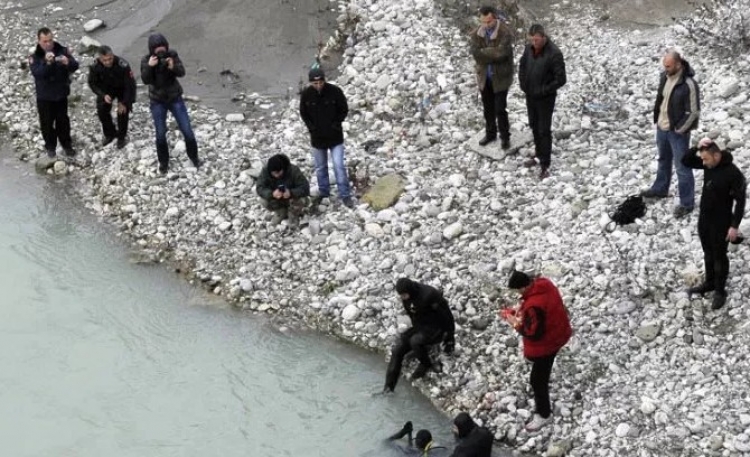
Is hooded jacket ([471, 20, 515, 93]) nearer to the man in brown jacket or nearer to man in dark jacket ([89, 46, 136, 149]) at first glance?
the man in brown jacket

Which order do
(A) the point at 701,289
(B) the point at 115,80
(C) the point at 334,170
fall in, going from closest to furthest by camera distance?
(A) the point at 701,289 < (C) the point at 334,170 < (B) the point at 115,80

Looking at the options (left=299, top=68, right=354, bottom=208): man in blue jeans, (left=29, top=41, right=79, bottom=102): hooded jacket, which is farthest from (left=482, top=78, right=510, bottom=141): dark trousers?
(left=29, top=41, right=79, bottom=102): hooded jacket

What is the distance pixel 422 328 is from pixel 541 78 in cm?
290

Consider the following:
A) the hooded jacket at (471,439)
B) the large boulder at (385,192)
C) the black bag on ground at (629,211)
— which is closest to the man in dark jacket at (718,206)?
the black bag on ground at (629,211)

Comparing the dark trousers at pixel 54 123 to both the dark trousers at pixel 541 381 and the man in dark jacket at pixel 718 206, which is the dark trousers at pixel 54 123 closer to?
the dark trousers at pixel 541 381

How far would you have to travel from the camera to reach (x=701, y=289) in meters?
9.27

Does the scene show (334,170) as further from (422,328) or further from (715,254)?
(715,254)

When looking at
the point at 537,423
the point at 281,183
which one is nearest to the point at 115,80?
the point at 281,183

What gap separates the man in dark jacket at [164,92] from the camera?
38.1ft

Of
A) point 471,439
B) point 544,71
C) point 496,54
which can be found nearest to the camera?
point 471,439

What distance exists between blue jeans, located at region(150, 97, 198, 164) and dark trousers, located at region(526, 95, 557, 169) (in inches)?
163

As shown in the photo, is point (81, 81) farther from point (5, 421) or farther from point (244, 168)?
point (5, 421)

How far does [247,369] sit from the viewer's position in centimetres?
1025

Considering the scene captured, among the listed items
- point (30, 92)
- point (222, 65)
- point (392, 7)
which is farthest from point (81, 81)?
point (392, 7)
